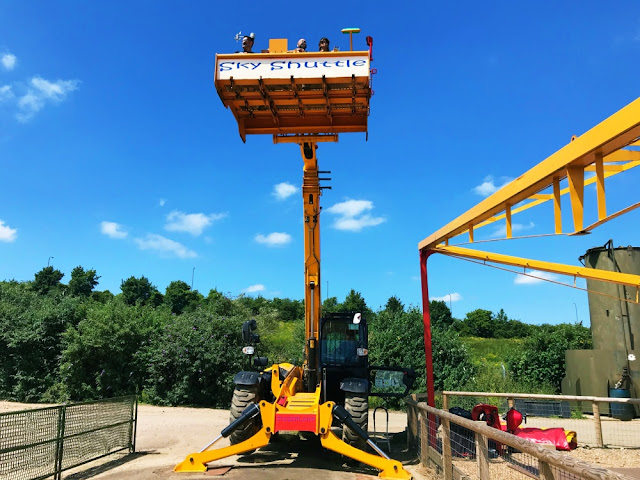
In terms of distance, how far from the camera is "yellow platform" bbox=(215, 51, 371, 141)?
8.47m

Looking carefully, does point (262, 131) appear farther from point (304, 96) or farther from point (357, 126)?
point (357, 126)

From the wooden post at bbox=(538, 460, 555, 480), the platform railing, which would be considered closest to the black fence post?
the platform railing

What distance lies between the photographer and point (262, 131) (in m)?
9.87

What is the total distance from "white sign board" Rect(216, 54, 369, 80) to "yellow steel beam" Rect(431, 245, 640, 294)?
162 inches

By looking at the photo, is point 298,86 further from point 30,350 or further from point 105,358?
point 30,350

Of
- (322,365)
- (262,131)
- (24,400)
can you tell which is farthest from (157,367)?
(262,131)

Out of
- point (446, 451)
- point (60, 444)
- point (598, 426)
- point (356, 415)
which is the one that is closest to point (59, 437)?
point (60, 444)

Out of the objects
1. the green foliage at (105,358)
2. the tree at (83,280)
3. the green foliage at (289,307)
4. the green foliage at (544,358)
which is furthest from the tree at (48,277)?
the green foliage at (544,358)

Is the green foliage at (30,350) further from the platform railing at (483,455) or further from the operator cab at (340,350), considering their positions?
the platform railing at (483,455)

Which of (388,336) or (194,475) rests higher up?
(388,336)

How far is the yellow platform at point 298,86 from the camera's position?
8469mm

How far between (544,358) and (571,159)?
59.6 feet

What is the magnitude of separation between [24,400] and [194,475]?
56.3 feet

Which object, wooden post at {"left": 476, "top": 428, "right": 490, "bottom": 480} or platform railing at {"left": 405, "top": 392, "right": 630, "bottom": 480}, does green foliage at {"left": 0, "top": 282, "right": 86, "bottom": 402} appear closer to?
platform railing at {"left": 405, "top": 392, "right": 630, "bottom": 480}
